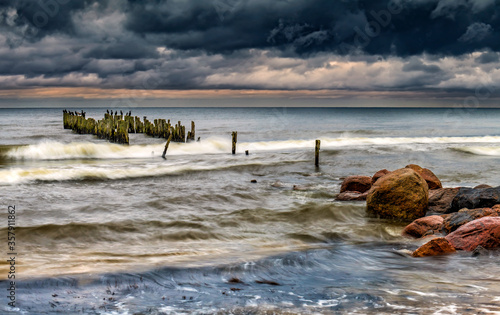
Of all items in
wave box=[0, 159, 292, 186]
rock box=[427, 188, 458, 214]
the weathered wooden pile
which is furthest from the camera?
the weathered wooden pile

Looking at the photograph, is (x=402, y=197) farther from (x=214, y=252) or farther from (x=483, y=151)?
(x=483, y=151)

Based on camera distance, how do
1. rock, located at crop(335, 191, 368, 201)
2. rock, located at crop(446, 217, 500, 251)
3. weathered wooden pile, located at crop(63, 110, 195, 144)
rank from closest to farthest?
1. rock, located at crop(446, 217, 500, 251)
2. rock, located at crop(335, 191, 368, 201)
3. weathered wooden pile, located at crop(63, 110, 195, 144)

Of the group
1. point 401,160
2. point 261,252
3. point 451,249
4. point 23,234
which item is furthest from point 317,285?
point 401,160

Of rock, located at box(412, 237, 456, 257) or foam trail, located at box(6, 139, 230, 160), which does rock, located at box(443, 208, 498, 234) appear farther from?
foam trail, located at box(6, 139, 230, 160)

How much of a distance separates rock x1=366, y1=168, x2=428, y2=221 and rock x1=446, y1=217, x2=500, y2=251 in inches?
115

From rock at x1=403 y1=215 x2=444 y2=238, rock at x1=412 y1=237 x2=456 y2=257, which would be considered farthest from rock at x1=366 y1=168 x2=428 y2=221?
rock at x1=412 y1=237 x2=456 y2=257

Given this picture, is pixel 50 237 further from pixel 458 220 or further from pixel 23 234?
pixel 458 220

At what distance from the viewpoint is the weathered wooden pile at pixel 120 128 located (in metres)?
34.5

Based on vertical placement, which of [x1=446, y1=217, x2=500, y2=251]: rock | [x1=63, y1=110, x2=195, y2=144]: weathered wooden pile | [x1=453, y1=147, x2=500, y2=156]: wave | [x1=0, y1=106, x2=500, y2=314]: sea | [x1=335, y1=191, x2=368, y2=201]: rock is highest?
[x1=63, y1=110, x2=195, y2=144]: weathered wooden pile

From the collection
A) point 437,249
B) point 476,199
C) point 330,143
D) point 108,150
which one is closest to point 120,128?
point 108,150

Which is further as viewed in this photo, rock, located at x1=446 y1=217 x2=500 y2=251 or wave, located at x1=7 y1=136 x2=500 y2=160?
wave, located at x1=7 y1=136 x2=500 y2=160

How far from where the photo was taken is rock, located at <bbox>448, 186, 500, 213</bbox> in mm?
11447

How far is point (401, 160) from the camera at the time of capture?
27828 mm

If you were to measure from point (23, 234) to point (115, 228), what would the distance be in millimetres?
2112
